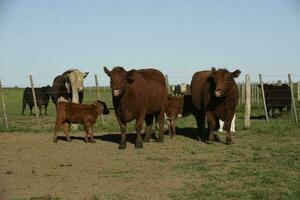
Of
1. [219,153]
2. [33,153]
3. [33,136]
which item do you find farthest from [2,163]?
[33,136]

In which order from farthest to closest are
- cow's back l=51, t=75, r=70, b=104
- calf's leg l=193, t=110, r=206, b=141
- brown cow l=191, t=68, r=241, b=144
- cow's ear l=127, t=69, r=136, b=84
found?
cow's back l=51, t=75, r=70, b=104 < calf's leg l=193, t=110, r=206, b=141 < brown cow l=191, t=68, r=241, b=144 < cow's ear l=127, t=69, r=136, b=84

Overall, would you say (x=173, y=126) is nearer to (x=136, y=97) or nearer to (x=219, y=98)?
(x=219, y=98)

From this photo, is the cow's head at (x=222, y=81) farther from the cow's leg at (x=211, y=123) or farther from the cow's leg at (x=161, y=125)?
the cow's leg at (x=161, y=125)

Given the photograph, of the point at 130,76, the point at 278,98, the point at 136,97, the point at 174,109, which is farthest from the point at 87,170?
the point at 278,98

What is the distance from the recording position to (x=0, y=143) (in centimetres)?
1426

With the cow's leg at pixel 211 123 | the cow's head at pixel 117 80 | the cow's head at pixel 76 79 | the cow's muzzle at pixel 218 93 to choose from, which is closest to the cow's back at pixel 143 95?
the cow's head at pixel 117 80

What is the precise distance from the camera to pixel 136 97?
43.0ft

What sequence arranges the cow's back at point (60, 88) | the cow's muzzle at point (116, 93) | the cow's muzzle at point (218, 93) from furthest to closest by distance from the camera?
the cow's back at point (60, 88) → the cow's muzzle at point (218, 93) → the cow's muzzle at point (116, 93)

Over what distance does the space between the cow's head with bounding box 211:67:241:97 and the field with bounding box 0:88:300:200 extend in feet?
4.50

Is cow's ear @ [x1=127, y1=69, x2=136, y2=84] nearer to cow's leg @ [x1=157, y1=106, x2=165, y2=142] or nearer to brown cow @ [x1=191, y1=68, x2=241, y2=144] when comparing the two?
cow's leg @ [x1=157, y1=106, x2=165, y2=142]

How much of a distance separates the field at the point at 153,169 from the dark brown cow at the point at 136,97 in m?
0.59

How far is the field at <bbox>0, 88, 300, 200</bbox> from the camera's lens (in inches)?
289

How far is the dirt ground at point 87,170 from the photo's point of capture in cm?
744

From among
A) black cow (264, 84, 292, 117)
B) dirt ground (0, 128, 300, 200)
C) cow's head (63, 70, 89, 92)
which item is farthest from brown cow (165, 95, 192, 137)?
black cow (264, 84, 292, 117)
